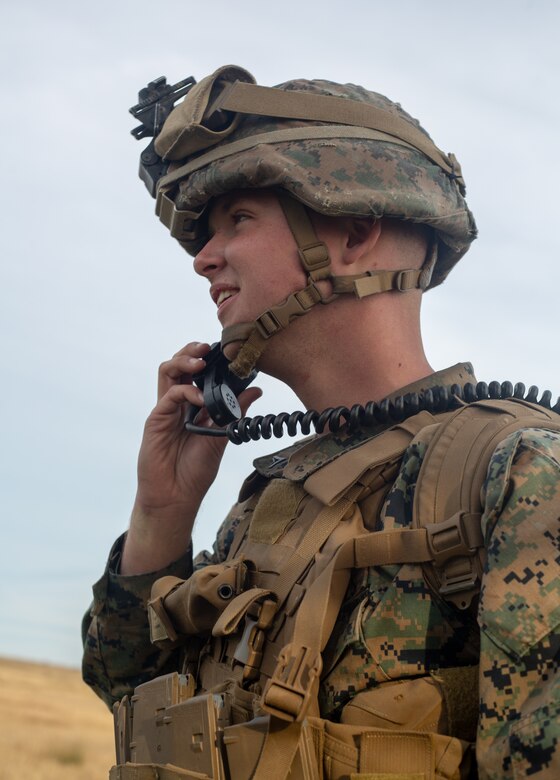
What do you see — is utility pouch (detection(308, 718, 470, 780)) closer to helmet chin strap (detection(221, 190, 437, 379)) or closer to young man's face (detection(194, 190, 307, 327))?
helmet chin strap (detection(221, 190, 437, 379))

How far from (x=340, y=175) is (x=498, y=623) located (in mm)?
2181

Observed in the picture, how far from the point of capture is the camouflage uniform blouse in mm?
3398

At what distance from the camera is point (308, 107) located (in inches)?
203

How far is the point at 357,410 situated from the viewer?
469cm

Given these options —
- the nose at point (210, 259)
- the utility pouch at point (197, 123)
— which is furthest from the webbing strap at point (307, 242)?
the utility pouch at point (197, 123)

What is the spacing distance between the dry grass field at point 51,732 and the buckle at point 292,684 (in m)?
17.0

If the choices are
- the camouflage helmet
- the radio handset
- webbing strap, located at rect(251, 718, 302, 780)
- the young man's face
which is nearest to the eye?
the young man's face

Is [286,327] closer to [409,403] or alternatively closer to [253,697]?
[409,403]

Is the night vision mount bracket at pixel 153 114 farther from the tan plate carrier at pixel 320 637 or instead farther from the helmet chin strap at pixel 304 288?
the tan plate carrier at pixel 320 637

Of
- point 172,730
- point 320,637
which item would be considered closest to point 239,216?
point 320,637

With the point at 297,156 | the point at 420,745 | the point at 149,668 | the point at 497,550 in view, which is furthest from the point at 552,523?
the point at 149,668

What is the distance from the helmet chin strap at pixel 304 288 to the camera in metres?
4.88

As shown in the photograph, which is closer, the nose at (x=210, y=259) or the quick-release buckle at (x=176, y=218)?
the nose at (x=210, y=259)

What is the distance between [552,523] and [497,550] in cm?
19
